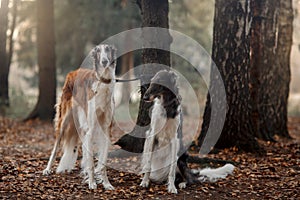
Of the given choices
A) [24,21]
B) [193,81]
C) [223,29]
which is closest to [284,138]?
[223,29]

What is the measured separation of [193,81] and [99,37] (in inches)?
195

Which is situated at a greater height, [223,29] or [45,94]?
[223,29]

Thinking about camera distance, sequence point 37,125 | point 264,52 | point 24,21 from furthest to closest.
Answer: point 24,21 < point 37,125 < point 264,52

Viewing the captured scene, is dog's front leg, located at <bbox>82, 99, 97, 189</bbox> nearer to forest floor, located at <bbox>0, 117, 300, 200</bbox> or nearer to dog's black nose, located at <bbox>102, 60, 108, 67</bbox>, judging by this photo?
forest floor, located at <bbox>0, 117, 300, 200</bbox>

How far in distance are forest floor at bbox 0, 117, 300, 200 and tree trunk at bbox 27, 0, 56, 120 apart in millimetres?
5658

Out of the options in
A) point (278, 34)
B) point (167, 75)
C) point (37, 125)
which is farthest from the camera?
point (37, 125)

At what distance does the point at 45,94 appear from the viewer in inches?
556

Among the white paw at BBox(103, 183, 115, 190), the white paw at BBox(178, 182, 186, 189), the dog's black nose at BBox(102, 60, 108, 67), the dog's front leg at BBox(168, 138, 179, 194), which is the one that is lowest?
the white paw at BBox(178, 182, 186, 189)

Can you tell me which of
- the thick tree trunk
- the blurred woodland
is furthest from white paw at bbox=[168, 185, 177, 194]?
the thick tree trunk

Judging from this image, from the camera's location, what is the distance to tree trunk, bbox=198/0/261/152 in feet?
26.0

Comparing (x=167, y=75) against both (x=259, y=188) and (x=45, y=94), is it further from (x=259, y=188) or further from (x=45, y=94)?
(x=45, y=94)

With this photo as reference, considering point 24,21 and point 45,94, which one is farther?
point 24,21

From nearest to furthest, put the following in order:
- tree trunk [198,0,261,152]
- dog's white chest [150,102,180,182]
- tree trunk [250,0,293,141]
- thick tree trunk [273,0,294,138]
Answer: dog's white chest [150,102,180,182], tree trunk [198,0,261,152], tree trunk [250,0,293,141], thick tree trunk [273,0,294,138]

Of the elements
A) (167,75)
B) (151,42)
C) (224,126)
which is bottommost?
(224,126)
